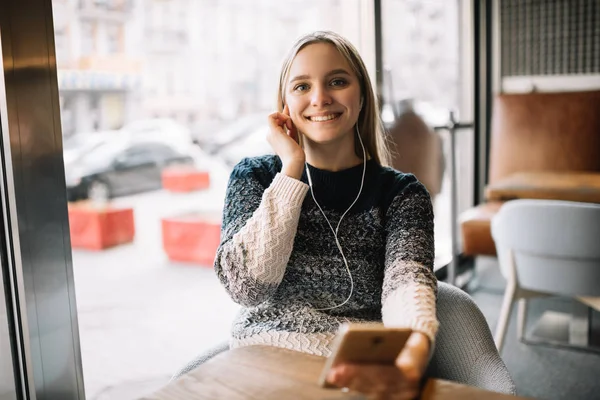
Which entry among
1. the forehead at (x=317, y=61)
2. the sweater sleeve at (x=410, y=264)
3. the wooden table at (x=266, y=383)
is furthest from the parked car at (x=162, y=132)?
the wooden table at (x=266, y=383)

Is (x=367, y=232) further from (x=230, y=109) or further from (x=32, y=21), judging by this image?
(x=230, y=109)

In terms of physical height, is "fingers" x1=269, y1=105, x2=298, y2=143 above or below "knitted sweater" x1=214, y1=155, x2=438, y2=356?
above

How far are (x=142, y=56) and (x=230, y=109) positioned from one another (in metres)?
0.49

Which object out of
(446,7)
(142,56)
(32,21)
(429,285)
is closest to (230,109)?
(142,56)

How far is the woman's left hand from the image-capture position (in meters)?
0.83

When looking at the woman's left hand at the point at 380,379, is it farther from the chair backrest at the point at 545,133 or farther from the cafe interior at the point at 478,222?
the chair backrest at the point at 545,133

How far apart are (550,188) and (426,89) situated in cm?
119

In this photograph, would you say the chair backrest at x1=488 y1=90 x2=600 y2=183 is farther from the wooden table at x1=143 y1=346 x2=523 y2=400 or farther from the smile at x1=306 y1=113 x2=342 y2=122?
the wooden table at x1=143 y1=346 x2=523 y2=400

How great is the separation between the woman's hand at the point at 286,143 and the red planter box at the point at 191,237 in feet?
3.28

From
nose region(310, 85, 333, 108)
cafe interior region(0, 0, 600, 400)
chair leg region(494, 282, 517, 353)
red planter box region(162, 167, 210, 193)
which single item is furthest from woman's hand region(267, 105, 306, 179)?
chair leg region(494, 282, 517, 353)

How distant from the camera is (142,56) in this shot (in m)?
2.08

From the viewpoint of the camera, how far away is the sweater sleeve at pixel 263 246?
4.23 ft

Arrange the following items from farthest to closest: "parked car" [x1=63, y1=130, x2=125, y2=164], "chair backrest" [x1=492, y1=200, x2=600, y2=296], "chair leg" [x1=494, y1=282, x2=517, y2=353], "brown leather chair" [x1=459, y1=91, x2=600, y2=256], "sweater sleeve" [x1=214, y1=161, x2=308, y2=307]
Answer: "brown leather chair" [x1=459, y1=91, x2=600, y2=256], "chair leg" [x1=494, y1=282, x2=517, y2=353], "chair backrest" [x1=492, y1=200, x2=600, y2=296], "parked car" [x1=63, y1=130, x2=125, y2=164], "sweater sleeve" [x1=214, y1=161, x2=308, y2=307]

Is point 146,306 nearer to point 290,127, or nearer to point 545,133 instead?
point 290,127
